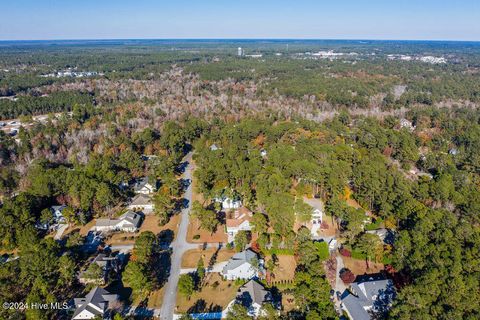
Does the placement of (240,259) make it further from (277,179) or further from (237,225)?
(277,179)

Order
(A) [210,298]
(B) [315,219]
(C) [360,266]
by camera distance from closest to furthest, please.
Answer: (A) [210,298] < (C) [360,266] < (B) [315,219]

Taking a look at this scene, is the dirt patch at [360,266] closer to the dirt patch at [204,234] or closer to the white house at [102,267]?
the dirt patch at [204,234]

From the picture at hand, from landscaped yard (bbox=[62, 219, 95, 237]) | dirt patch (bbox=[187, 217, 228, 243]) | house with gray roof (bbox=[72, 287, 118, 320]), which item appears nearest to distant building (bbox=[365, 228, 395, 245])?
dirt patch (bbox=[187, 217, 228, 243])

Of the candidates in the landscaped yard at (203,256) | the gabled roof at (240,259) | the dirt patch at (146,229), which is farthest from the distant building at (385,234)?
the dirt patch at (146,229)

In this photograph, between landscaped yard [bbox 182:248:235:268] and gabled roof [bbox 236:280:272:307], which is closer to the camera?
gabled roof [bbox 236:280:272:307]

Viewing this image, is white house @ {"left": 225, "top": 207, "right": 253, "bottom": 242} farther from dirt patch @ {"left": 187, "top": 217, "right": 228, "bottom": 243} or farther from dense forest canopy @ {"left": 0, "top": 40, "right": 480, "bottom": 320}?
dense forest canopy @ {"left": 0, "top": 40, "right": 480, "bottom": 320}

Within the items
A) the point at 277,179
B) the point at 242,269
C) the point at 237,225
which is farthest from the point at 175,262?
the point at 277,179
